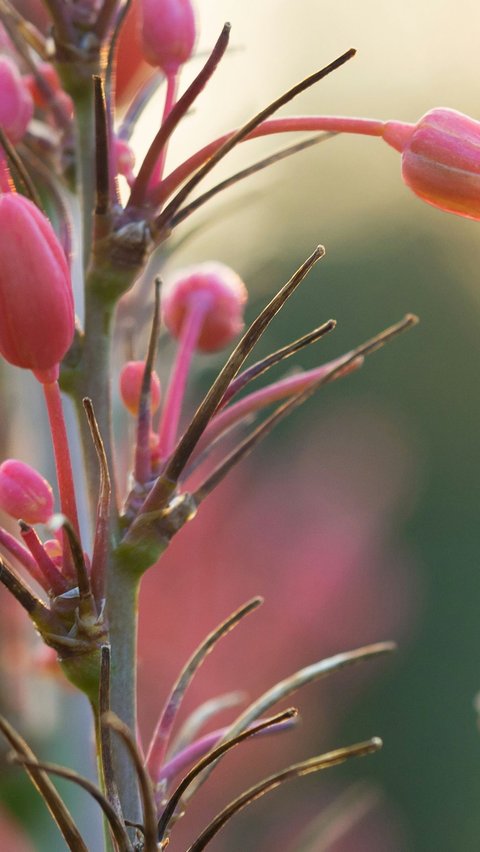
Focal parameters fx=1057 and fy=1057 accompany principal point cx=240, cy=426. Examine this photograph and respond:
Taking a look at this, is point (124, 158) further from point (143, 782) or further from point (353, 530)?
point (353, 530)

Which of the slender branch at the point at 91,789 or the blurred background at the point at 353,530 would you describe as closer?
the slender branch at the point at 91,789

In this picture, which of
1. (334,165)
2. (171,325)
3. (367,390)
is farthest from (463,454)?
(171,325)

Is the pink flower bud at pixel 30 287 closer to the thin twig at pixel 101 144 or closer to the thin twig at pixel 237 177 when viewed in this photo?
the thin twig at pixel 101 144

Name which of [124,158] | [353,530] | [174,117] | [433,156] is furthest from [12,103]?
[353,530]

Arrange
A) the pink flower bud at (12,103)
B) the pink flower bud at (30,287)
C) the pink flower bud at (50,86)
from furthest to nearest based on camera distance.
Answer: the pink flower bud at (50,86), the pink flower bud at (12,103), the pink flower bud at (30,287)

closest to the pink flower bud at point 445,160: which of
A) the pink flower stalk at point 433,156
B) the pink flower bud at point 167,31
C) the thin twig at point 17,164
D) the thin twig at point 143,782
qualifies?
the pink flower stalk at point 433,156

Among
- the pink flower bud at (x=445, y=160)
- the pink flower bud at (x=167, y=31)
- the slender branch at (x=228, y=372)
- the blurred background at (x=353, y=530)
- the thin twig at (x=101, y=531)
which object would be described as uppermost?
the pink flower bud at (x=445, y=160)
